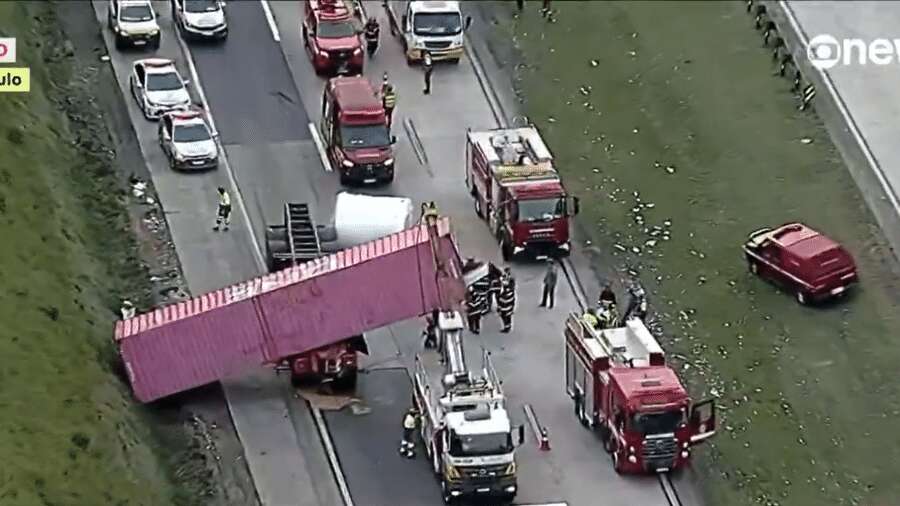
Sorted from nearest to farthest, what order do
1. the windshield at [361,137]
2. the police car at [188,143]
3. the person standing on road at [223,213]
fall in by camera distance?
the person standing on road at [223,213]
the windshield at [361,137]
the police car at [188,143]

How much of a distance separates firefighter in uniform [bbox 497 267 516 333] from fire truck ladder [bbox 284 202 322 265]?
201 inches

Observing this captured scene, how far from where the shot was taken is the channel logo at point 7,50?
72.2 metres

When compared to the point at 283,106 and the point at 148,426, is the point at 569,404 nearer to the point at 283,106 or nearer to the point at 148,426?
the point at 148,426

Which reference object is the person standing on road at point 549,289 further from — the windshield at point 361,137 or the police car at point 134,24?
the police car at point 134,24

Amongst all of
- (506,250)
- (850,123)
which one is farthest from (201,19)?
(850,123)

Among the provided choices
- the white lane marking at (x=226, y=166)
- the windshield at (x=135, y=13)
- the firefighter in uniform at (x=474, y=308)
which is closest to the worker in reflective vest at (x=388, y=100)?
the white lane marking at (x=226, y=166)

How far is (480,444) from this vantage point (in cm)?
5278

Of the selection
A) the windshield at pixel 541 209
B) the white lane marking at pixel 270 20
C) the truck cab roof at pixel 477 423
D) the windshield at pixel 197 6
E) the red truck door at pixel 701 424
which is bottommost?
the white lane marking at pixel 270 20

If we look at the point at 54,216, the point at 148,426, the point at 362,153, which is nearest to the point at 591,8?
the point at 362,153

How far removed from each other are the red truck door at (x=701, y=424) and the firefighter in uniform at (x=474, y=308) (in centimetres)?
800

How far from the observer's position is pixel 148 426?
55938mm

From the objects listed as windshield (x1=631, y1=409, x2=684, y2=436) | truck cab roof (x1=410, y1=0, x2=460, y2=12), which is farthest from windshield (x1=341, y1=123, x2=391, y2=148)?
windshield (x1=631, y1=409, x2=684, y2=436)

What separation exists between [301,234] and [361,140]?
24.3ft

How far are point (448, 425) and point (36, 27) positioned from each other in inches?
1191
